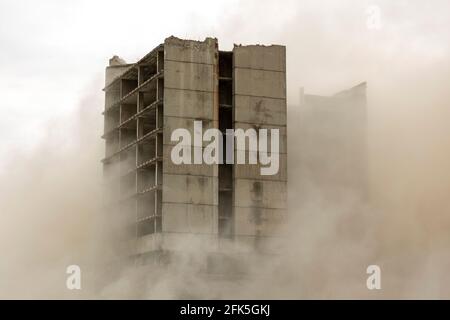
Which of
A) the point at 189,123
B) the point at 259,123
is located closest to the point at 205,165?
the point at 189,123

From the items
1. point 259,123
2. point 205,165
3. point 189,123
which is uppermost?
point 259,123

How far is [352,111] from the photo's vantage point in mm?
74250

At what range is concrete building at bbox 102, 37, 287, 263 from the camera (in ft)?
212

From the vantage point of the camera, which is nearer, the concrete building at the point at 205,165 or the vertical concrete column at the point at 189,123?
the vertical concrete column at the point at 189,123

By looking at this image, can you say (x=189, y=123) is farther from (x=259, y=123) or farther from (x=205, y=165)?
(x=259, y=123)

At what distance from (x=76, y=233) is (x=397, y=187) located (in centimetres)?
2591

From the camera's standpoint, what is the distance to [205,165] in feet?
214

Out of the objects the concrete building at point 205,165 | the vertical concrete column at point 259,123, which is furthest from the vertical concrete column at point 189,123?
the vertical concrete column at point 259,123

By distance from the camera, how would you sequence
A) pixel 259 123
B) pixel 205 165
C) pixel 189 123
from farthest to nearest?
pixel 259 123
pixel 189 123
pixel 205 165

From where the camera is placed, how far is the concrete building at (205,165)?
64.6 meters

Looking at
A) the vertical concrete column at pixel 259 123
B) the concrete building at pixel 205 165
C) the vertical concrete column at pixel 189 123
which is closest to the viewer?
the vertical concrete column at pixel 189 123

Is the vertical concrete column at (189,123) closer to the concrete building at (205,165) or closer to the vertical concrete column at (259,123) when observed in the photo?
the concrete building at (205,165)
